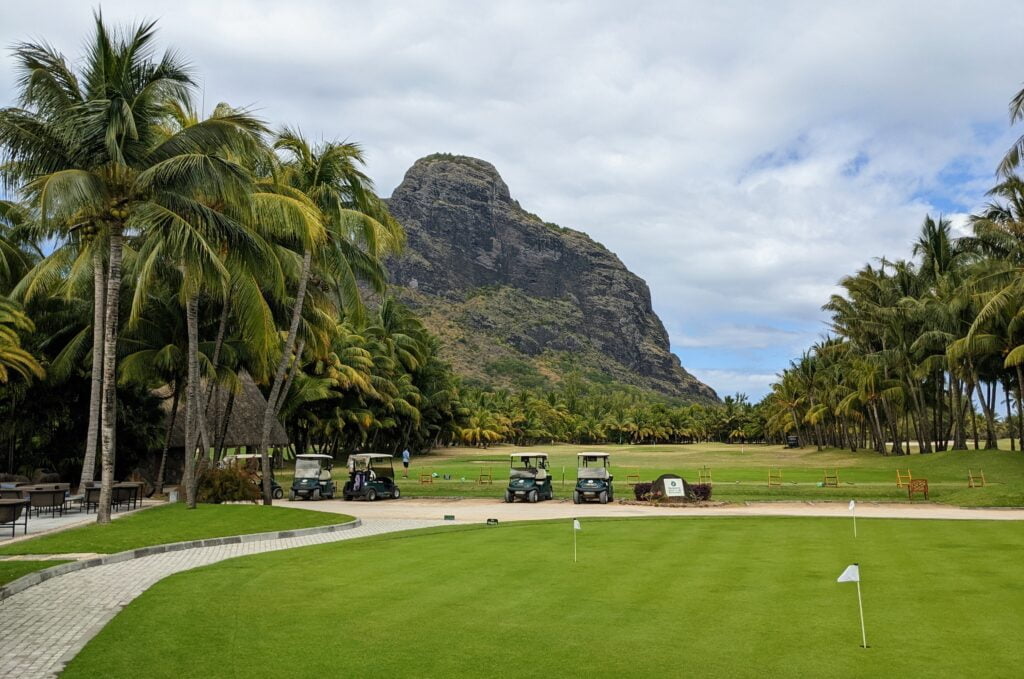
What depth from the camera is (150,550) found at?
15.5 m

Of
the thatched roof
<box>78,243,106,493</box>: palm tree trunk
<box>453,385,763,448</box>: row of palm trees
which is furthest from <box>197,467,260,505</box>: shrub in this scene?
<box>453,385,763,448</box>: row of palm trees

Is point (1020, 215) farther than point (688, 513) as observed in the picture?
Yes

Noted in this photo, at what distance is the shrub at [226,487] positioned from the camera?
84.2ft

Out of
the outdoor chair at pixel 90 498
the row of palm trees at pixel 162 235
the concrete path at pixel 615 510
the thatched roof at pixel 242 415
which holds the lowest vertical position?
the concrete path at pixel 615 510

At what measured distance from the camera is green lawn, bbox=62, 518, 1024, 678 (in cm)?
706

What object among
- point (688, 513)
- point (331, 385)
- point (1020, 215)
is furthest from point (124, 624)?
point (331, 385)

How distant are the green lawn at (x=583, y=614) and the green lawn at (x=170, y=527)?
3.49m

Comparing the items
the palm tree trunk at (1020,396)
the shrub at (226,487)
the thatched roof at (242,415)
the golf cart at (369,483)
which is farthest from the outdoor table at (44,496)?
the palm tree trunk at (1020,396)

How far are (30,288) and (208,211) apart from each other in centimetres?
1031

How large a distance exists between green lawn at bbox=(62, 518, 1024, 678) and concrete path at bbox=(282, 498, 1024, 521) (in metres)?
8.72

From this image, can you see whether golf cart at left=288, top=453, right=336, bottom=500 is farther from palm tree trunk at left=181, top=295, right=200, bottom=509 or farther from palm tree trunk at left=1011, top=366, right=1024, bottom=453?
palm tree trunk at left=1011, top=366, right=1024, bottom=453

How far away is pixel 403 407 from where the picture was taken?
6481cm

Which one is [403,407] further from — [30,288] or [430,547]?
[430,547]

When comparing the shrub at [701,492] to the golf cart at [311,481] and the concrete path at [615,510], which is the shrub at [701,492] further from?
the golf cart at [311,481]
